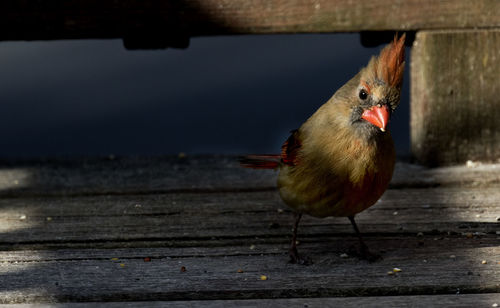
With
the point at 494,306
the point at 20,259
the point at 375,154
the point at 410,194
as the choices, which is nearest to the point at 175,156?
the point at 410,194

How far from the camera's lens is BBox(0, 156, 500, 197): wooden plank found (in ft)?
12.2

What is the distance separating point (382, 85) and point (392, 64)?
3.0 inches

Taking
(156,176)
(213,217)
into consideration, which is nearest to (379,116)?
(213,217)

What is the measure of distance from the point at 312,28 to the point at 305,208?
4.39 feet

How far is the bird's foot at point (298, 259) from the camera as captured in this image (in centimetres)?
266

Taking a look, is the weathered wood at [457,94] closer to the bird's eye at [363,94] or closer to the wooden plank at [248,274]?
the wooden plank at [248,274]

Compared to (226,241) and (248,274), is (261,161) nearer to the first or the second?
(226,241)

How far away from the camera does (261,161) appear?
116 inches

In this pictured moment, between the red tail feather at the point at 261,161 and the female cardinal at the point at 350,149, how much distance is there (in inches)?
7.5

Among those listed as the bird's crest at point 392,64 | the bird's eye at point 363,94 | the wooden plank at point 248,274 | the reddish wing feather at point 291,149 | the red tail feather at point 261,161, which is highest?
the bird's crest at point 392,64

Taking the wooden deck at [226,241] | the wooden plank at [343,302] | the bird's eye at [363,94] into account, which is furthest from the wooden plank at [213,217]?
the bird's eye at [363,94]

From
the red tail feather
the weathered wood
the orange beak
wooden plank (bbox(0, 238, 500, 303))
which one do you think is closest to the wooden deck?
wooden plank (bbox(0, 238, 500, 303))

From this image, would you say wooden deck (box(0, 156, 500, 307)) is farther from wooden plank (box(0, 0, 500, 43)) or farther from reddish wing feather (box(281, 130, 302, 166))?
wooden plank (box(0, 0, 500, 43))

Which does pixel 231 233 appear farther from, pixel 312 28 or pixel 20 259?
pixel 312 28
